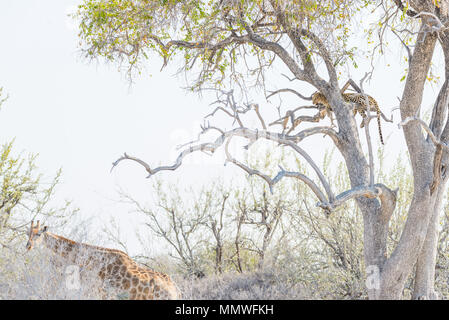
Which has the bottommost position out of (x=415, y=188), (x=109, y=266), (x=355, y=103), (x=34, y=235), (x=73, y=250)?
(x=109, y=266)

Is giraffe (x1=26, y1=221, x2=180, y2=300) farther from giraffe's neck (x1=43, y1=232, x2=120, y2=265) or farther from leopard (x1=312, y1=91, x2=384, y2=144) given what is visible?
leopard (x1=312, y1=91, x2=384, y2=144)

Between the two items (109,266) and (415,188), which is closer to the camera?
(109,266)

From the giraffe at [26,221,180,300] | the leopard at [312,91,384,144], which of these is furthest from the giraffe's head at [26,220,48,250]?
the leopard at [312,91,384,144]

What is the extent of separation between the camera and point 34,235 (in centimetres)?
711

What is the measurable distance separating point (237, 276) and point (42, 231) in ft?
11.8

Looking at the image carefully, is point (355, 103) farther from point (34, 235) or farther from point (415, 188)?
point (34, 235)

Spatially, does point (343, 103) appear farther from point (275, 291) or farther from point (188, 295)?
point (188, 295)

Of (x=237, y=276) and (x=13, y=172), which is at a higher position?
(x=13, y=172)

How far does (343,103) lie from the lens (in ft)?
27.7

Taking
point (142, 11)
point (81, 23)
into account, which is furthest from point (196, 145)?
→ point (81, 23)

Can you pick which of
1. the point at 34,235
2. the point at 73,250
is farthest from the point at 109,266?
the point at 34,235

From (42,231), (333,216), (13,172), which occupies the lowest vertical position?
(42,231)

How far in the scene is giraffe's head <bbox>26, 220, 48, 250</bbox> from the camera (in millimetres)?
6995

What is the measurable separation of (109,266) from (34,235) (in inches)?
41.2
